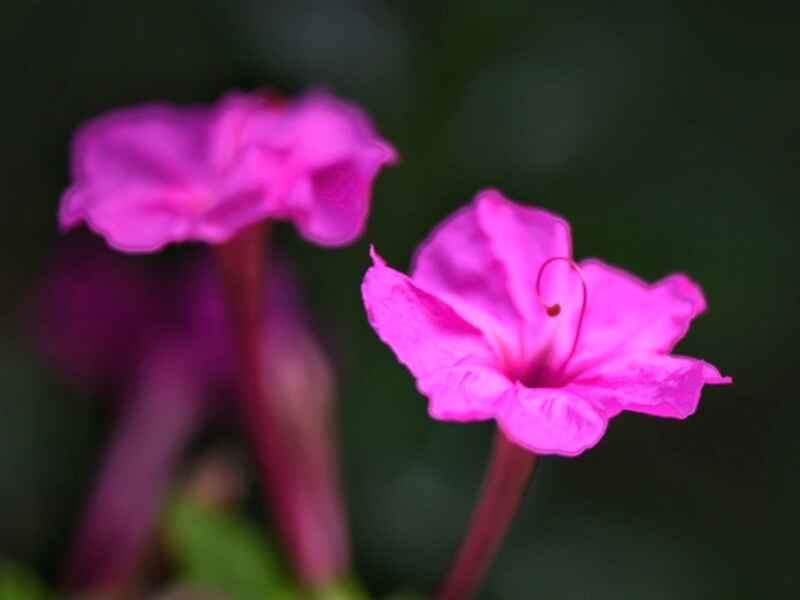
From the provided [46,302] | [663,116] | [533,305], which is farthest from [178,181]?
[663,116]

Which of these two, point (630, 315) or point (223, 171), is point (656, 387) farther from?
point (223, 171)

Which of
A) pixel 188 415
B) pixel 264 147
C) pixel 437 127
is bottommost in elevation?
pixel 188 415

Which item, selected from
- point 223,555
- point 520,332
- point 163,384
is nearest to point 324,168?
point 520,332

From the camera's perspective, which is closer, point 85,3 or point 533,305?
point 533,305

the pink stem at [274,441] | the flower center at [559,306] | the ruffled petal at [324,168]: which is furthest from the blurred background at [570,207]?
the flower center at [559,306]

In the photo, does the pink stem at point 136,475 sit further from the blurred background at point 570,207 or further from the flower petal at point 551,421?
the flower petal at point 551,421

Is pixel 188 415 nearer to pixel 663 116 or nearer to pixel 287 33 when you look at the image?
pixel 287 33
